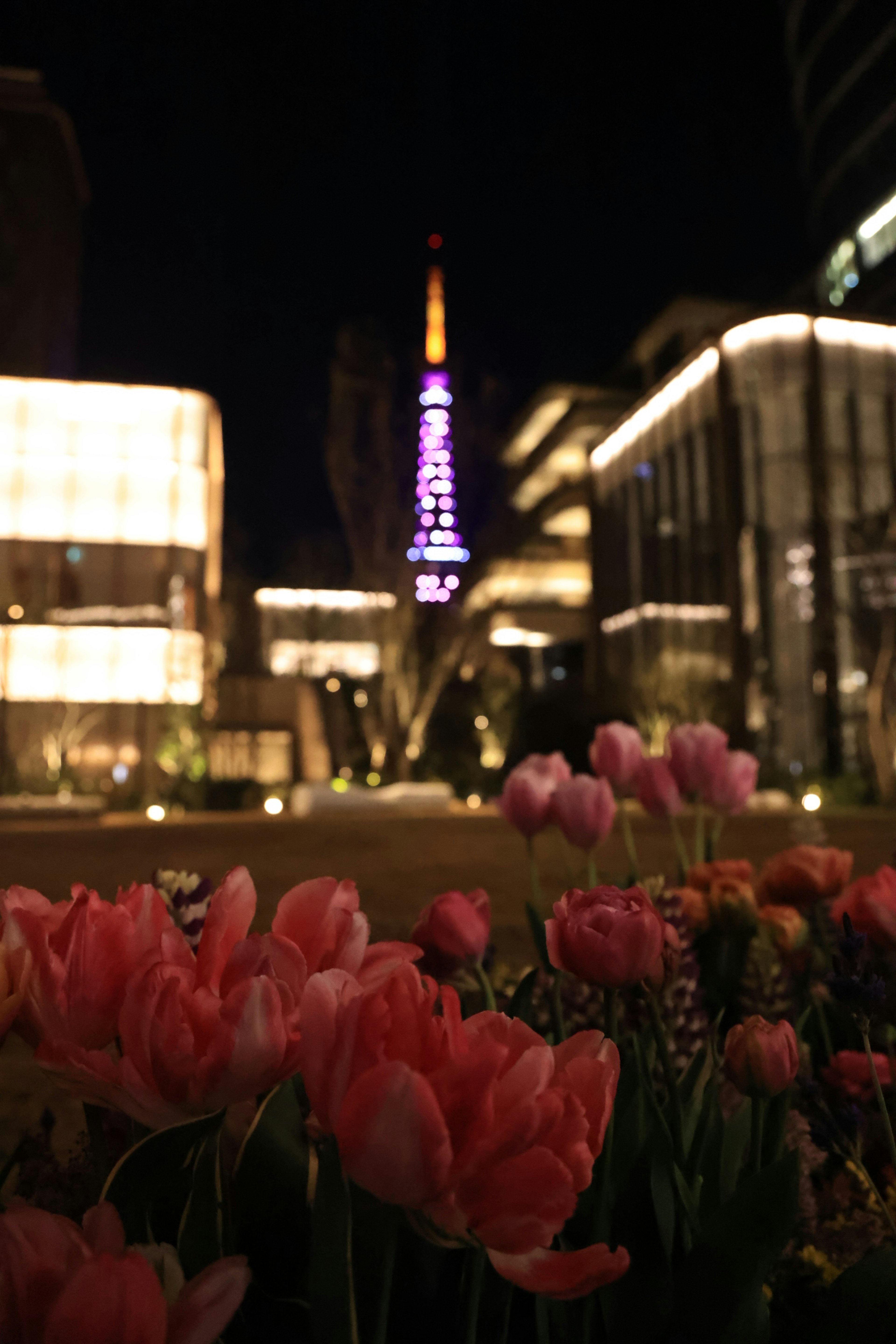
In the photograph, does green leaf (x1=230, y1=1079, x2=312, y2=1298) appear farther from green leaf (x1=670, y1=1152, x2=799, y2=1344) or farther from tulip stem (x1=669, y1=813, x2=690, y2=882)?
tulip stem (x1=669, y1=813, x2=690, y2=882)

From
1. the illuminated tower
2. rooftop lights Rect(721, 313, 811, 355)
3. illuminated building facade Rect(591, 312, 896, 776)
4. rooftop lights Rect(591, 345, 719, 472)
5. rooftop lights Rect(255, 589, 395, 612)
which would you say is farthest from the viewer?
rooftop lights Rect(255, 589, 395, 612)

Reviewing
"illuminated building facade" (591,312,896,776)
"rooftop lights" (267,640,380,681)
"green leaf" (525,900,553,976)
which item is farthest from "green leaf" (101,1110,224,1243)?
"rooftop lights" (267,640,380,681)

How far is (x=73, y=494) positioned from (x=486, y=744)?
351 inches

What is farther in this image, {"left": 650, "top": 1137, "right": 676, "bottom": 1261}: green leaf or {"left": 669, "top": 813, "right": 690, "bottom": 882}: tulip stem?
{"left": 669, "top": 813, "right": 690, "bottom": 882}: tulip stem

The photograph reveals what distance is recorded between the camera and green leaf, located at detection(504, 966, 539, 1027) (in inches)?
25.3

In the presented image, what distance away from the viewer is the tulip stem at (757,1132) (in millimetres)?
528

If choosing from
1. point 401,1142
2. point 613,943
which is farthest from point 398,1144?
point 613,943

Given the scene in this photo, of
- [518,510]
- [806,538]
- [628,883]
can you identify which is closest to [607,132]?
[518,510]

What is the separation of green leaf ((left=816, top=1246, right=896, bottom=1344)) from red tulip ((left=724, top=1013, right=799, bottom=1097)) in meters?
0.09

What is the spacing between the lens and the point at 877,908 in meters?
0.71

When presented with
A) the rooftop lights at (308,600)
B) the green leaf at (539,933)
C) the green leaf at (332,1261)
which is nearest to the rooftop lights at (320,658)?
the rooftop lights at (308,600)

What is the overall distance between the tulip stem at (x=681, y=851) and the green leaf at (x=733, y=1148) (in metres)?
0.49

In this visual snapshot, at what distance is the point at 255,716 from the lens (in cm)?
1442

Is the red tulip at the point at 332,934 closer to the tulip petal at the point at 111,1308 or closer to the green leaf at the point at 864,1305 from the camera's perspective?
the tulip petal at the point at 111,1308
